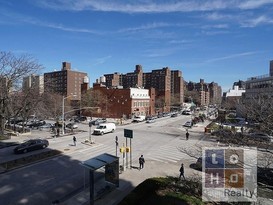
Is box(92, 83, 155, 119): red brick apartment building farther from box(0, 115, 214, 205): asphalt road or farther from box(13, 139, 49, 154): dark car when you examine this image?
box(13, 139, 49, 154): dark car

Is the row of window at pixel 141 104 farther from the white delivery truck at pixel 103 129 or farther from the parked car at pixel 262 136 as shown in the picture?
the parked car at pixel 262 136

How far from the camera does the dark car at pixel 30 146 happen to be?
1228 inches

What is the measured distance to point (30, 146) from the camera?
32.4 m

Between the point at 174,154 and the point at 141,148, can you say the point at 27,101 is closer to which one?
the point at 141,148

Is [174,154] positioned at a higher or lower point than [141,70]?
lower

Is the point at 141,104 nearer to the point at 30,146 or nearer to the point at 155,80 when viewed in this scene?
the point at 30,146

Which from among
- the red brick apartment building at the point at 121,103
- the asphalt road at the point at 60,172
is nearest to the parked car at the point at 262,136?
the asphalt road at the point at 60,172

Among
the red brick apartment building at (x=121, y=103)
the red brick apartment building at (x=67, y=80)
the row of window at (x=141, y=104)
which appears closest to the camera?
the red brick apartment building at (x=121, y=103)

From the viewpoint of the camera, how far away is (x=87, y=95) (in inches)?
3115

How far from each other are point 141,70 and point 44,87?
389ft

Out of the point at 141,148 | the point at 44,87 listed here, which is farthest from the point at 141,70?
the point at 141,148

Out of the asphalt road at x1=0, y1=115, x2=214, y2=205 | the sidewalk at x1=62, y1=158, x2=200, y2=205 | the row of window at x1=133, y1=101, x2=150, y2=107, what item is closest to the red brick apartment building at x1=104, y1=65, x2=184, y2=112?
the row of window at x1=133, y1=101, x2=150, y2=107

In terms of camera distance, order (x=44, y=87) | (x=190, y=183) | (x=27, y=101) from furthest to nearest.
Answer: (x=44, y=87), (x=27, y=101), (x=190, y=183)

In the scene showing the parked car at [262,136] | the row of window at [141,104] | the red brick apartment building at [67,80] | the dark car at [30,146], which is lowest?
the dark car at [30,146]
